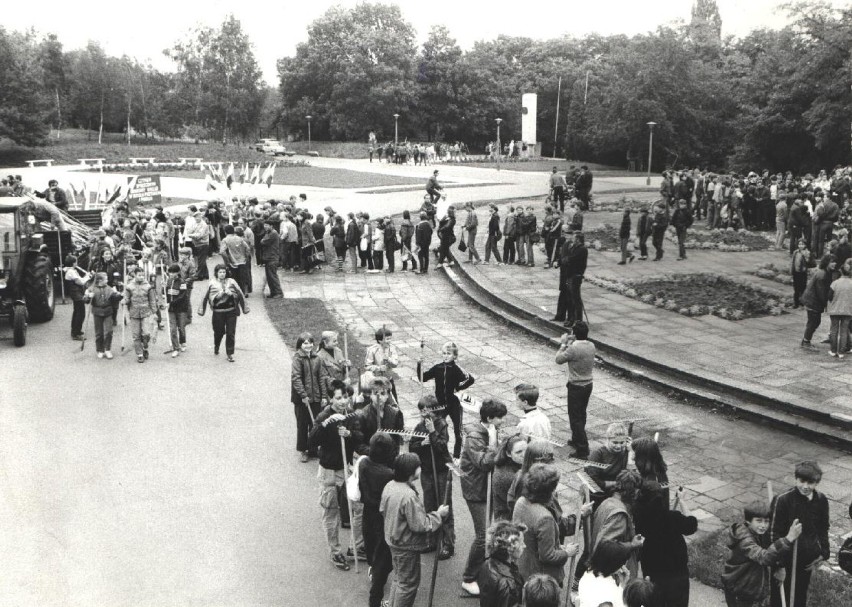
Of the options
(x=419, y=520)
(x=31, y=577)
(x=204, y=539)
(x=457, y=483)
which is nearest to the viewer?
(x=419, y=520)

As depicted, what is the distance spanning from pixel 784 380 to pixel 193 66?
72.2 metres

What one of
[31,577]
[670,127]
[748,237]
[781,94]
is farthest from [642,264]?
[670,127]

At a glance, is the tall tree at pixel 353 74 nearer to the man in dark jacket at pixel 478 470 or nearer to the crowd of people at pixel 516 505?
the crowd of people at pixel 516 505

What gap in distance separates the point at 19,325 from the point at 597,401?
9.67 meters

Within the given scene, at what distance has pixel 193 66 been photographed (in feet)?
247

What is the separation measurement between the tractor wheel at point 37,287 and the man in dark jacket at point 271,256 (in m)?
4.32

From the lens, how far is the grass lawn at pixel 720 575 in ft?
21.4

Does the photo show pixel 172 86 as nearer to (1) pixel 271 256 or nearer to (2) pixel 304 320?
(1) pixel 271 256

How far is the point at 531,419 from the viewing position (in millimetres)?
7188

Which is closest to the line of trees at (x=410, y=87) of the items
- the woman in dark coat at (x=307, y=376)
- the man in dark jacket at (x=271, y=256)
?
the man in dark jacket at (x=271, y=256)

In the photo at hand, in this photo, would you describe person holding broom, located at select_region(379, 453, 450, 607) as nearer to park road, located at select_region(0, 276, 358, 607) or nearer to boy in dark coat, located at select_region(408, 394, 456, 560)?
park road, located at select_region(0, 276, 358, 607)

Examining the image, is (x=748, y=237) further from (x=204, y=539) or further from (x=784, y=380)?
(x=204, y=539)

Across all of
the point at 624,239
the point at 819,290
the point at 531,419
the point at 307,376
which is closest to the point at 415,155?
the point at 624,239

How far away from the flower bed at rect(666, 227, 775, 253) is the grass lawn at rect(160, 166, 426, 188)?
55.5 ft
